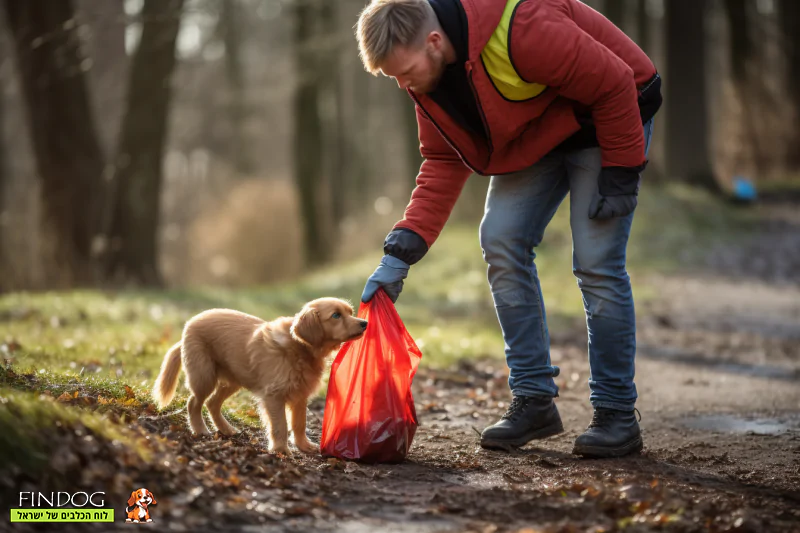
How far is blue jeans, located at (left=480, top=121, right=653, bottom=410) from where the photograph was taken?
14.3 feet

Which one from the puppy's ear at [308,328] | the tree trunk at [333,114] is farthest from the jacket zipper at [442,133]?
the tree trunk at [333,114]

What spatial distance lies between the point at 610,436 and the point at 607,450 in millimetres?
73

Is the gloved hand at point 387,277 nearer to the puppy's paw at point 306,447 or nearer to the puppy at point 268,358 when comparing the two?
the puppy at point 268,358

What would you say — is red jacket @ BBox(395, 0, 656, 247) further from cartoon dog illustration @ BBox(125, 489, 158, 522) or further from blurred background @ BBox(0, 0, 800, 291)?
blurred background @ BBox(0, 0, 800, 291)

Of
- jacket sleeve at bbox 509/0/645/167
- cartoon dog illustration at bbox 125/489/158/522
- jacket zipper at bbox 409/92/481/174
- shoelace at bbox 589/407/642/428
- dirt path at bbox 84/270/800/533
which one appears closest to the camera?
cartoon dog illustration at bbox 125/489/158/522

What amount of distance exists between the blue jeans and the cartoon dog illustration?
2.00 m

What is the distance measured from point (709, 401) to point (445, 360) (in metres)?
2.15

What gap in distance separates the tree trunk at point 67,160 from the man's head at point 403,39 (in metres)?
8.78

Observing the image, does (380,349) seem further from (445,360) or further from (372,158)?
(372,158)

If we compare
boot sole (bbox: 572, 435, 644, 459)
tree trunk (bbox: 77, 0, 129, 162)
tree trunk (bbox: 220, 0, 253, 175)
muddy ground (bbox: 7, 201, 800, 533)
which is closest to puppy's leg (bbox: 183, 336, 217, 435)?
muddy ground (bbox: 7, 201, 800, 533)

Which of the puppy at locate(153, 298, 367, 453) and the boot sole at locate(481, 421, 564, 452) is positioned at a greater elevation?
the puppy at locate(153, 298, 367, 453)

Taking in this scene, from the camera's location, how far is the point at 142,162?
40.7 ft

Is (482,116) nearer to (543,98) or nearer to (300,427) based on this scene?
(543,98)

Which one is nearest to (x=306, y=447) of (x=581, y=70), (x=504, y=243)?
(x=504, y=243)
